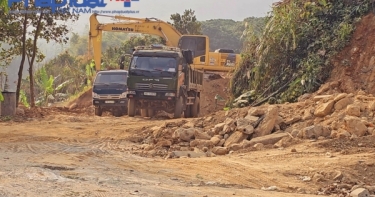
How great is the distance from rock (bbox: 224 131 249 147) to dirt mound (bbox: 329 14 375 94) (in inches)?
148

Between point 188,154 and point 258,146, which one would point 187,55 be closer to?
point 258,146

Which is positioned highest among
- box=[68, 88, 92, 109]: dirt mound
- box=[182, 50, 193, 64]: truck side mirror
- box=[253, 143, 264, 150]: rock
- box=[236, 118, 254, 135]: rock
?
box=[182, 50, 193, 64]: truck side mirror

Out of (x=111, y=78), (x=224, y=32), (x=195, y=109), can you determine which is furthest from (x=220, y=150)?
(x=224, y=32)

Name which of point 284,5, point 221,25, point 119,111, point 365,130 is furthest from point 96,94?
point 221,25

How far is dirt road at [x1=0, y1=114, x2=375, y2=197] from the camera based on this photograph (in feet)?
23.2

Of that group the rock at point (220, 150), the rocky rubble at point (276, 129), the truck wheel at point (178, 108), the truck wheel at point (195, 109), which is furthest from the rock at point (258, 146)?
the truck wheel at point (195, 109)

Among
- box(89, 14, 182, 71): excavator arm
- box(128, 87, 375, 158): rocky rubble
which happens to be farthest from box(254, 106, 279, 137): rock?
box(89, 14, 182, 71): excavator arm

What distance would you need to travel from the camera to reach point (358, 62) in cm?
1611

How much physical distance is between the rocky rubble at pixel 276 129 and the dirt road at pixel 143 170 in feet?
1.83

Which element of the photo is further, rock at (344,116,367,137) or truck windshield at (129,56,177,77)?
truck windshield at (129,56,177,77)

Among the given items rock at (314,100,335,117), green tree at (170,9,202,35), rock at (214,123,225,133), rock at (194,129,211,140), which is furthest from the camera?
green tree at (170,9,202,35)

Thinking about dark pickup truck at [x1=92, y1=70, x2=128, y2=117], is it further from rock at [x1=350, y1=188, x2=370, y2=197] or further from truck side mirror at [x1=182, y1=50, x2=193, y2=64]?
rock at [x1=350, y1=188, x2=370, y2=197]

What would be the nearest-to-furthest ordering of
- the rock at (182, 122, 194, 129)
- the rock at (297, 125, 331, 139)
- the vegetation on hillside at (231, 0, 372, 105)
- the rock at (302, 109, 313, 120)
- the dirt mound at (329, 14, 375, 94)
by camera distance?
→ 1. the rock at (297, 125, 331, 139)
2. the rock at (302, 109, 313, 120)
3. the rock at (182, 122, 194, 129)
4. the dirt mound at (329, 14, 375, 94)
5. the vegetation on hillside at (231, 0, 372, 105)

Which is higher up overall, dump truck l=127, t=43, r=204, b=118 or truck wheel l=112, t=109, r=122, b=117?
dump truck l=127, t=43, r=204, b=118
